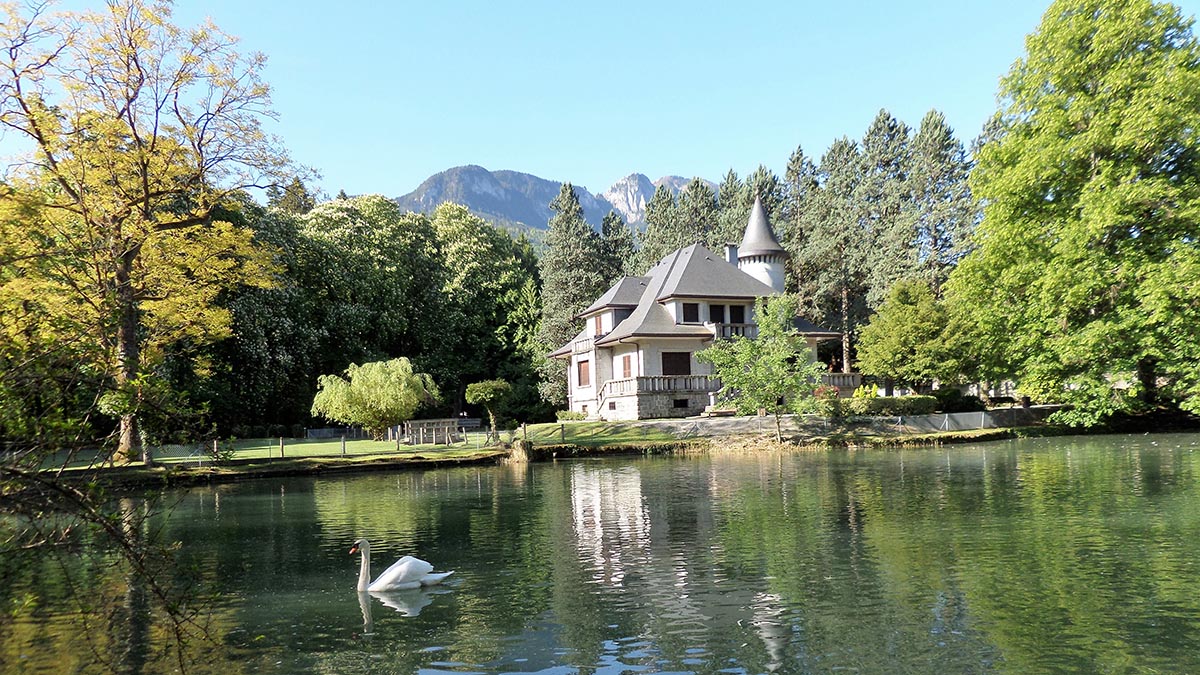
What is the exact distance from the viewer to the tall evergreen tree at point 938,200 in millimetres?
55438

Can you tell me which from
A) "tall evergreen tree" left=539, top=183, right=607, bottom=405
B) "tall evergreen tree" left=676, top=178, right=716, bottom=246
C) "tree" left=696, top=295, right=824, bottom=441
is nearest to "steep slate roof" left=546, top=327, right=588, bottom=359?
"tall evergreen tree" left=539, top=183, right=607, bottom=405

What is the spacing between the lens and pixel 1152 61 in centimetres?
Result: 3080

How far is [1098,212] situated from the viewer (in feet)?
97.4

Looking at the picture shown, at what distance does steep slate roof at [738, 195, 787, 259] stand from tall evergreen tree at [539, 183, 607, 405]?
1307cm

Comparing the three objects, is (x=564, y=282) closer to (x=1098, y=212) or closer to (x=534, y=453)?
(x=534, y=453)

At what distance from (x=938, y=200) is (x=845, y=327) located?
37.1 ft

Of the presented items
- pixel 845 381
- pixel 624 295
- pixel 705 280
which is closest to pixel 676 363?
pixel 705 280

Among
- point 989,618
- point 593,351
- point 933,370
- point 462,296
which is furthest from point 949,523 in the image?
point 462,296

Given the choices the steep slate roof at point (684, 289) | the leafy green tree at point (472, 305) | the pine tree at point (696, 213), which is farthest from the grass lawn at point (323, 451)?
the pine tree at point (696, 213)

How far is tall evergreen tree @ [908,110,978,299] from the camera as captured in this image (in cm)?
5544

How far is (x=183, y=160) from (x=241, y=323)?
53.8 ft

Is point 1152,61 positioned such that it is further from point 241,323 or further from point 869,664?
point 241,323

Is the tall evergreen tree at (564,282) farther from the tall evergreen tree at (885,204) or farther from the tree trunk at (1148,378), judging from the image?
the tree trunk at (1148,378)

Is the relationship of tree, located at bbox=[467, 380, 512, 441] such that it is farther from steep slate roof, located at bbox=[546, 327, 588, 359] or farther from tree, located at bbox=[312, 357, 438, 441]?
steep slate roof, located at bbox=[546, 327, 588, 359]
